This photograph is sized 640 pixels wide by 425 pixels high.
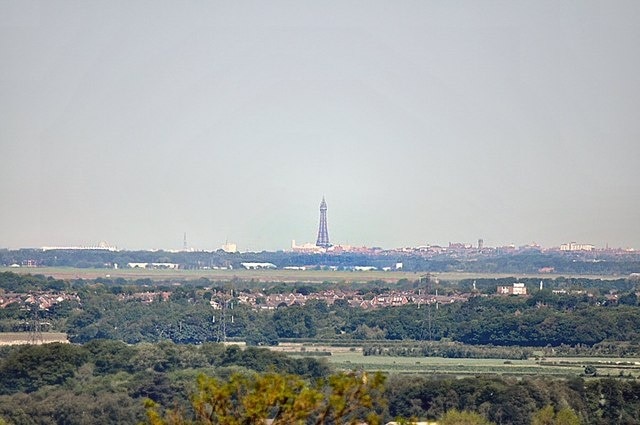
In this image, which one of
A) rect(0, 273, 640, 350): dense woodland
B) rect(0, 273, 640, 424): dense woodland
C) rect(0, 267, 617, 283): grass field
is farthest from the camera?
rect(0, 267, 617, 283): grass field

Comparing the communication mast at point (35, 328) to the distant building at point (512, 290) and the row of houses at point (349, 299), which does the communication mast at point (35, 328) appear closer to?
the row of houses at point (349, 299)

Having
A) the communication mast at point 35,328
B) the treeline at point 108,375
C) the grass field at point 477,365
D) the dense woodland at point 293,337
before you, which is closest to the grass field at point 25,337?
the communication mast at point 35,328

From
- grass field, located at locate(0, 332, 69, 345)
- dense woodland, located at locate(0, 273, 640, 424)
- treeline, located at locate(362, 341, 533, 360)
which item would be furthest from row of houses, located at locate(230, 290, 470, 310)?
treeline, located at locate(362, 341, 533, 360)

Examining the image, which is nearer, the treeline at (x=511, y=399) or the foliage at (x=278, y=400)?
the foliage at (x=278, y=400)

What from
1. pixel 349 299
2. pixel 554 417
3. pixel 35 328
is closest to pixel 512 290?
pixel 349 299

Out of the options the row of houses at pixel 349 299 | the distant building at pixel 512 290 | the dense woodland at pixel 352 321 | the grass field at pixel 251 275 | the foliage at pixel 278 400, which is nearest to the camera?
the foliage at pixel 278 400

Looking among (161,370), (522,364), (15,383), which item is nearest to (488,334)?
(522,364)

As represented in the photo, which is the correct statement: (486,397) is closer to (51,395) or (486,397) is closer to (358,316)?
(51,395)

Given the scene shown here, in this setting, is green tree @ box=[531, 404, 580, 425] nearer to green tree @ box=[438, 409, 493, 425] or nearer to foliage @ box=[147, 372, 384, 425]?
green tree @ box=[438, 409, 493, 425]

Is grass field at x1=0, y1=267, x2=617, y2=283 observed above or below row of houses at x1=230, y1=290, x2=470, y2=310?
above

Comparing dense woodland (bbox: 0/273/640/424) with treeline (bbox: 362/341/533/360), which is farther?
treeline (bbox: 362/341/533/360)

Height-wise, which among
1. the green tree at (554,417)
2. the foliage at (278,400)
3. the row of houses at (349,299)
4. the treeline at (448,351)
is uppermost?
the row of houses at (349,299)

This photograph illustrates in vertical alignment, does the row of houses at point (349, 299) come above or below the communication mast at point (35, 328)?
above
